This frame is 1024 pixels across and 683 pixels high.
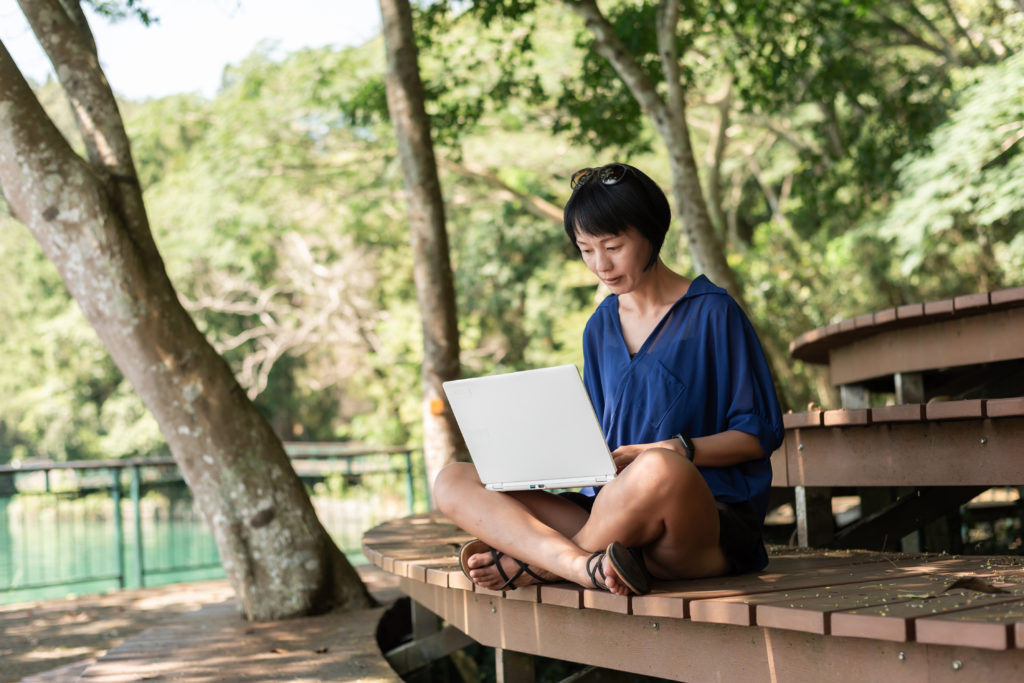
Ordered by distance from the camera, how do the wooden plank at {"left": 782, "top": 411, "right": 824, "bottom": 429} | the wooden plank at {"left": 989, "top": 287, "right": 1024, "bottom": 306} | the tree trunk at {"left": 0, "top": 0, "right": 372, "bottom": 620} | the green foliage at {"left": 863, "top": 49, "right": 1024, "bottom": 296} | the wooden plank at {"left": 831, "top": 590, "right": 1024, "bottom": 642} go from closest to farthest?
the wooden plank at {"left": 831, "top": 590, "right": 1024, "bottom": 642} < the wooden plank at {"left": 782, "top": 411, "right": 824, "bottom": 429} < the wooden plank at {"left": 989, "top": 287, "right": 1024, "bottom": 306} < the tree trunk at {"left": 0, "top": 0, "right": 372, "bottom": 620} < the green foliage at {"left": 863, "top": 49, "right": 1024, "bottom": 296}

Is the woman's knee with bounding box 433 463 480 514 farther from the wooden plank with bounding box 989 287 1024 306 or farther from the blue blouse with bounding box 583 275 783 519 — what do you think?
the wooden plank with bounding box 989 287 1024 306

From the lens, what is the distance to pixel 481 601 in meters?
3.20

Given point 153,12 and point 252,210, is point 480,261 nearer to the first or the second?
point 252,210

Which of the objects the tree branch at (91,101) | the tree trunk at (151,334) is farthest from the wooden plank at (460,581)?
the tree branch at (91,101)

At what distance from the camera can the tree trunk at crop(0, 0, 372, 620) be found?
471 cm

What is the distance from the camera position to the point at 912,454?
11.1 feet

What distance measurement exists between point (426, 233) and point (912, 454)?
406 cm

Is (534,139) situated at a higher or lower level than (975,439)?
higher

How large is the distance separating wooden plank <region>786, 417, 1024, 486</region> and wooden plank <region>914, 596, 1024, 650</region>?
3.92 ft

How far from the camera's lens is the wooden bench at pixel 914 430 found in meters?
3.17

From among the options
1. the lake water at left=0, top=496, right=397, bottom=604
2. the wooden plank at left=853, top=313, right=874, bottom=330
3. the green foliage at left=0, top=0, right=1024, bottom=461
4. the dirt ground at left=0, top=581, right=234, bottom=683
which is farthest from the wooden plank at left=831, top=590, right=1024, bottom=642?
the green foliage at left=0, top=0, right=1024, bottom=461

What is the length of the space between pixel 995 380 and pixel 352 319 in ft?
63.8

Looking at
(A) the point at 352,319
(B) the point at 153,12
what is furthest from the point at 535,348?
(B) the point at 153,12

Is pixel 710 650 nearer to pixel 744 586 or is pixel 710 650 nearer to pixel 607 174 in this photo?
pixel 744 586
